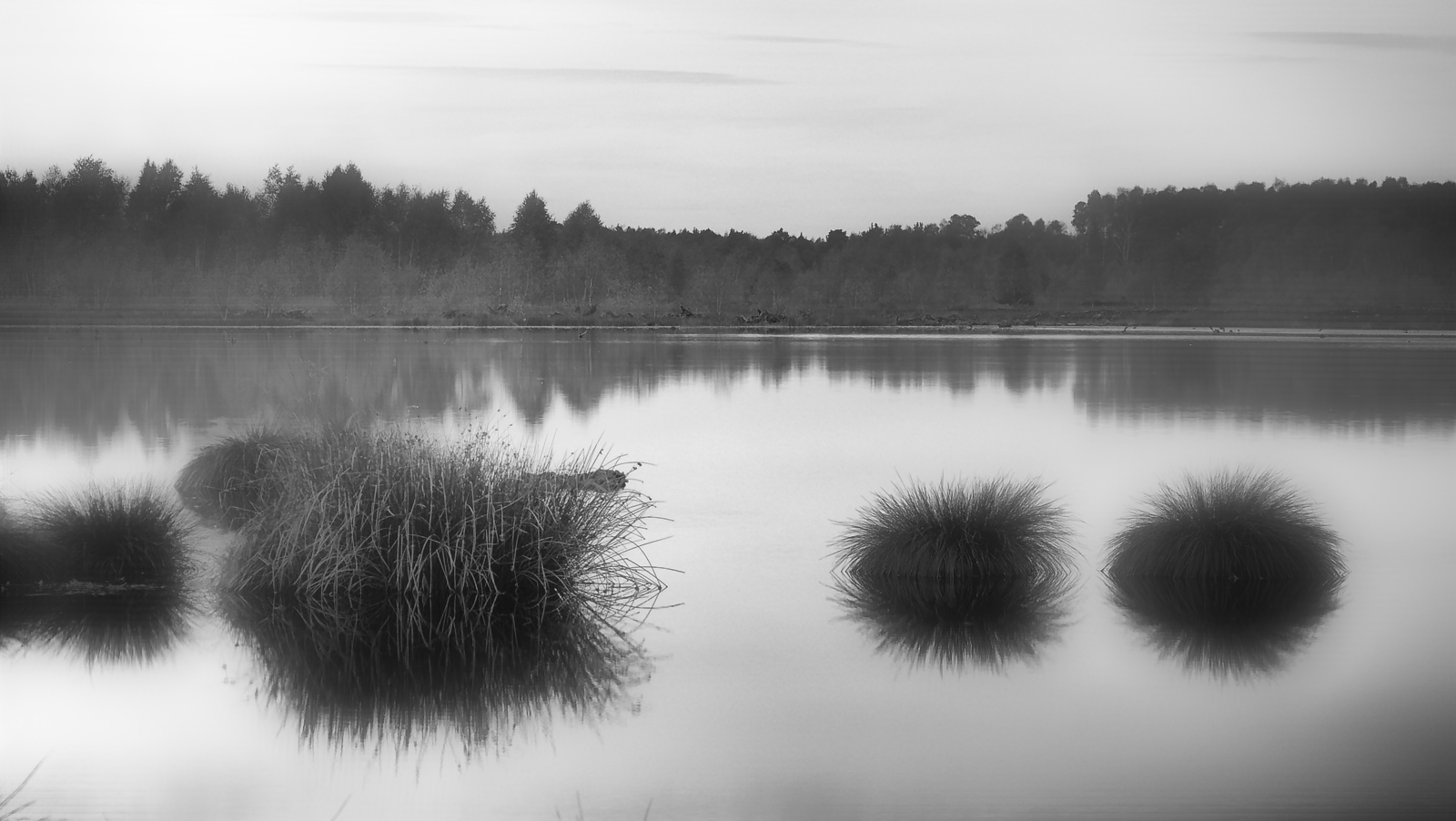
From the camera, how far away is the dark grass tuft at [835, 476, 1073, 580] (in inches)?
330

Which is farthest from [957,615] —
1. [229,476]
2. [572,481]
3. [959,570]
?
[229,476]

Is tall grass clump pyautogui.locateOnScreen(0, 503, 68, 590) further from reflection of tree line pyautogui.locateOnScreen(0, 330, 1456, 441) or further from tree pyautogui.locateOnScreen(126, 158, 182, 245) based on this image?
tree pyautogui.locateOnScreen(126, 158, 182, 245)

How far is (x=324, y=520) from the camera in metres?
7.41

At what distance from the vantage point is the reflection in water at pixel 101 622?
22.7 feet

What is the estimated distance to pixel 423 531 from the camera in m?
7.52

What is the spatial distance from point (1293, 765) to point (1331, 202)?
101m

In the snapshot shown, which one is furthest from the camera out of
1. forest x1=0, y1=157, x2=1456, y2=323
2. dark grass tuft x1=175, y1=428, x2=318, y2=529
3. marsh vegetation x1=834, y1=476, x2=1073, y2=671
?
forest x1=0, y1=157, x2=1456, y2=323

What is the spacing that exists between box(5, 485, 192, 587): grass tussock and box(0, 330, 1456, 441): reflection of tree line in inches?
51.5

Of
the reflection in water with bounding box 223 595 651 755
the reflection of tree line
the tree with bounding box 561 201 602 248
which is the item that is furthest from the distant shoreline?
the reflection in water with bounding box 223 595 651 755

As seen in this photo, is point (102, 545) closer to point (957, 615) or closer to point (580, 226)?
point (957, 615)

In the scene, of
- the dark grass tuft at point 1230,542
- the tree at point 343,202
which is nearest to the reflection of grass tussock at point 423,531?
the dark grass tuft at point 1230,542

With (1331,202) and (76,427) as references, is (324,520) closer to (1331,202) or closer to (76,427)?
(76,427)

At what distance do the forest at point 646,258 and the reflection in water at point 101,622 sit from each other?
51195 millimetres

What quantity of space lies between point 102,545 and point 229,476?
255 centimetres
